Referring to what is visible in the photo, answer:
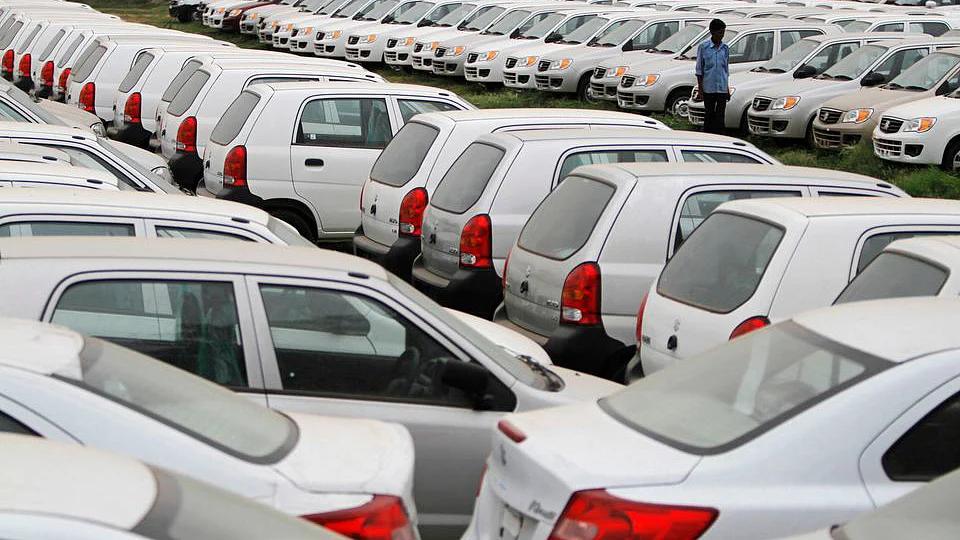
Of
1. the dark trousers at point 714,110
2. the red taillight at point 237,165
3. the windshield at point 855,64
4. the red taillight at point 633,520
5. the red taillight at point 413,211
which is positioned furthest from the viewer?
the windshield at point 855,64

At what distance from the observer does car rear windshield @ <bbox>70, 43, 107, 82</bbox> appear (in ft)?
71.5

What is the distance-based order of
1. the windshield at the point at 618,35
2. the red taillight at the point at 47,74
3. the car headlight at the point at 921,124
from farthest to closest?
the windshield at the point at 618,35 < the red taillight at the point at 47,74 < the car headlight at the point at 921,124

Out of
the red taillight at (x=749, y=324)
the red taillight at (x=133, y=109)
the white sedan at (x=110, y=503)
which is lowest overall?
the red taillight at (x=133, y=109)

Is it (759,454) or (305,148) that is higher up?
(759,454)

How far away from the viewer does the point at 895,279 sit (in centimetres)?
675

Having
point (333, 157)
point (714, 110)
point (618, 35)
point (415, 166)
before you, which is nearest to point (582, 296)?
point (415, 166)

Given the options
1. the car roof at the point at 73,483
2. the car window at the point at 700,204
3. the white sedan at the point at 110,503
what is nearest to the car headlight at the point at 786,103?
the car window at the point at 700,204

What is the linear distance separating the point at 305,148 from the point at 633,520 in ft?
31.9

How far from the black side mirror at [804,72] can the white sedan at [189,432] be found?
61.8 ft

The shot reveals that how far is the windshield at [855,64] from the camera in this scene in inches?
869

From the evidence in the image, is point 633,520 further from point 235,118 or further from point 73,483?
point 235,118

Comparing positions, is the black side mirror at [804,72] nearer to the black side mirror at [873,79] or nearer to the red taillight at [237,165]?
the black side mirror at [873,79]

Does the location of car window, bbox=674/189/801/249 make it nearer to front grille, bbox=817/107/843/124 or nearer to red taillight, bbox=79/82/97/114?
front grille, bbox=817/107/843/124

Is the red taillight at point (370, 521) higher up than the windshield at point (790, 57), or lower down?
higher up
